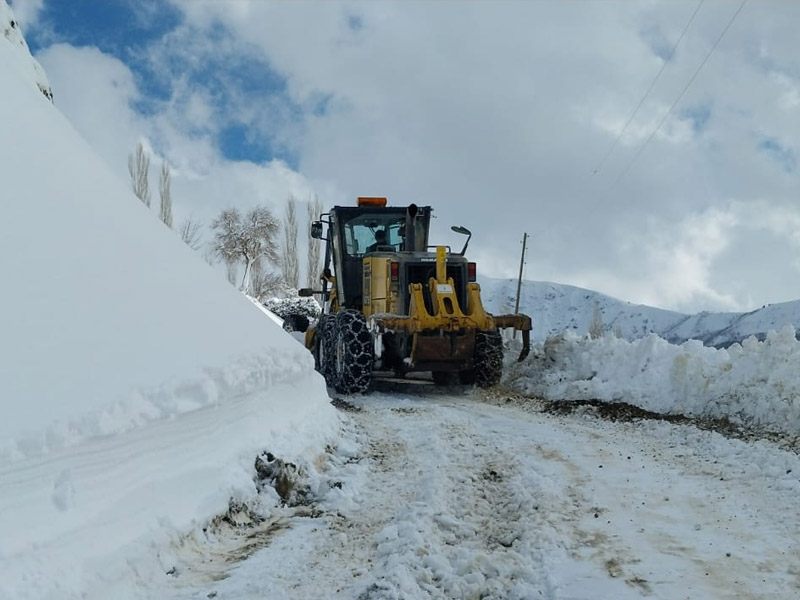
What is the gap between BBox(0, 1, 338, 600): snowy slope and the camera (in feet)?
9.11

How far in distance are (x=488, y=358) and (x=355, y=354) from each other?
6.91ft

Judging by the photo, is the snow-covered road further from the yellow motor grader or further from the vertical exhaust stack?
the vertical exhaust stack

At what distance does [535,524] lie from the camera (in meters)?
3.81

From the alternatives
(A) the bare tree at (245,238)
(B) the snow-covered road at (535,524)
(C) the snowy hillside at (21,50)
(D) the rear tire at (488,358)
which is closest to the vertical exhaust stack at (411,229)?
(D) the rear tire at (488,358)

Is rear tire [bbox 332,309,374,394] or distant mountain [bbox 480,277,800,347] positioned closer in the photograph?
rear tire [bbox 332,309,374,394]

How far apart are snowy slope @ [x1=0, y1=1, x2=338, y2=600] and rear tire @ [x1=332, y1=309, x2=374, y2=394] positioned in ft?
10.8

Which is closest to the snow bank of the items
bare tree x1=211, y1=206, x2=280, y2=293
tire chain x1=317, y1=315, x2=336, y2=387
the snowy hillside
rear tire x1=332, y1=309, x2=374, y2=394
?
rear tire x1=332, y1=309, x2=374, y2=394

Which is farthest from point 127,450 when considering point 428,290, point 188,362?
point 428,290

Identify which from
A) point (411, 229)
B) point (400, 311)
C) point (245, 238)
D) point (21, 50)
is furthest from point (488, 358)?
point (245, 238)

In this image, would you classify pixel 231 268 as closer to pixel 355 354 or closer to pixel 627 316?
pixel 355 354

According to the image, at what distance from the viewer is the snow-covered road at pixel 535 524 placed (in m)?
3.03

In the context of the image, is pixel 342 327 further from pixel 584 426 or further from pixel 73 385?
pixel 73 385

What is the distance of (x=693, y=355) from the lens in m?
8.23

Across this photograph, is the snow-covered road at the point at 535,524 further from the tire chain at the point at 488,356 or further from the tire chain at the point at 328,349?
the tire chain at the point at 328,349
